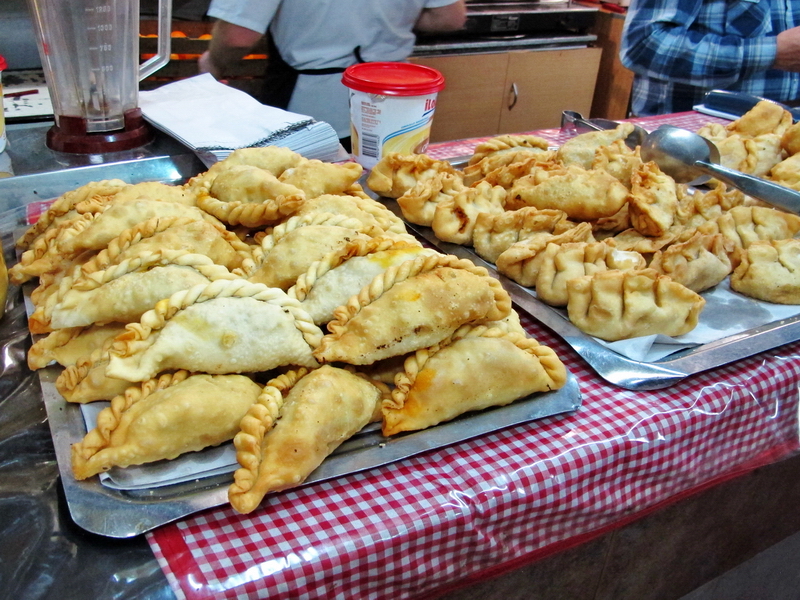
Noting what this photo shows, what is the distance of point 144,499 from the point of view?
88 cm

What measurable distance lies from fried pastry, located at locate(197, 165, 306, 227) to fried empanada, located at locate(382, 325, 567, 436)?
493 mm

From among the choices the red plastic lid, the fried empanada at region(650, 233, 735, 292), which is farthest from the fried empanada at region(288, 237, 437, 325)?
the red plastic lid

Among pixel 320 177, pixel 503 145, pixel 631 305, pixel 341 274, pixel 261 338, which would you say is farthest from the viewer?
pixel 503 145

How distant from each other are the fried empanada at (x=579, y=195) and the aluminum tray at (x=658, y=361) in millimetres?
339

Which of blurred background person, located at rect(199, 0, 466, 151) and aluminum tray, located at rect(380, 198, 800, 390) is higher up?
blurred background person, located at rect(199, 0, 466, 151)

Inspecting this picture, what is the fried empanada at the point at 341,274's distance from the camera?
1.14 m

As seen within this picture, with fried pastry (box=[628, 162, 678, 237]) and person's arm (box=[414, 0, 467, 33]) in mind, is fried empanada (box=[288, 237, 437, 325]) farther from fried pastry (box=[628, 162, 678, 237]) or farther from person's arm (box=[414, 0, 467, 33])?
person's arm (box=[414, 0, 467, 33])

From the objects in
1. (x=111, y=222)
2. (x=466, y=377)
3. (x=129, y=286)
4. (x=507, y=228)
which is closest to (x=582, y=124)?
(x=507, y=228)

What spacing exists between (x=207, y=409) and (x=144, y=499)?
0.15 m

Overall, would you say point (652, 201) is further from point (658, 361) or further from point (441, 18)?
point (441, 18)

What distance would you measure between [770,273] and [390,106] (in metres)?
1.14

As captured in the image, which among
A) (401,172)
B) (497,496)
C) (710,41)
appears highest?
(710,41)

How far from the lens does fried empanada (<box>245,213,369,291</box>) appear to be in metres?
1.21

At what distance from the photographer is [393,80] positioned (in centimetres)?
191
